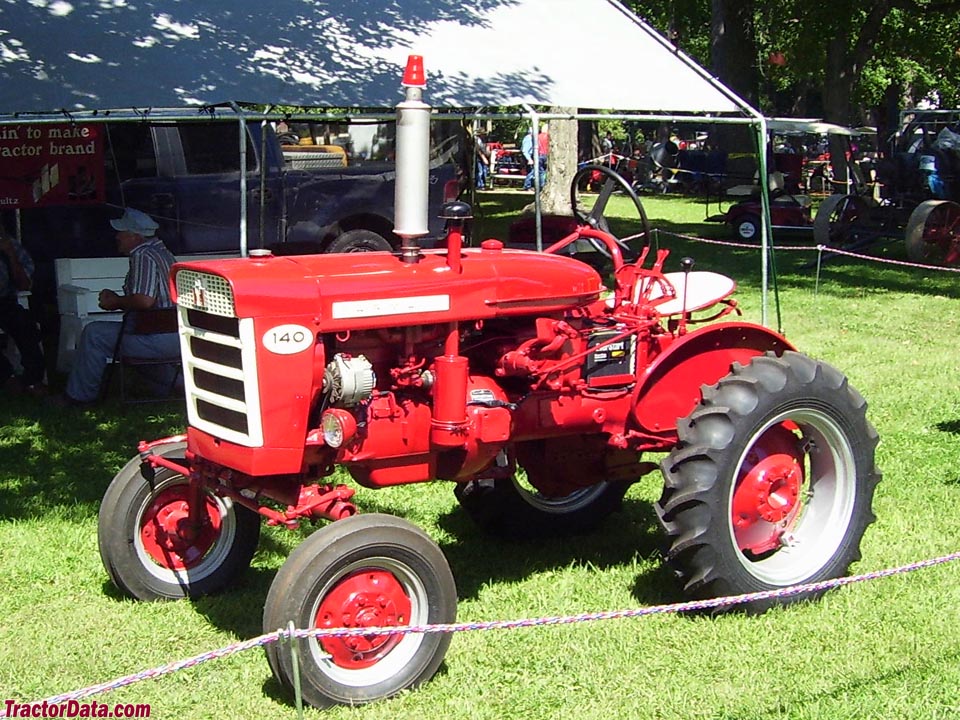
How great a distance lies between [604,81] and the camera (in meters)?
8.94

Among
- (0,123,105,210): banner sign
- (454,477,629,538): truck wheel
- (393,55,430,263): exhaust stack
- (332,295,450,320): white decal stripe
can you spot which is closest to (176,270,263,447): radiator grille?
(332,295,450,320): white decal stripe

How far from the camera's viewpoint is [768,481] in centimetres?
477

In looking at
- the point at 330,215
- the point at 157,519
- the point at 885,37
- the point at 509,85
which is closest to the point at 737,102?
the point at 509,85

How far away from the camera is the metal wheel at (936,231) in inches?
576

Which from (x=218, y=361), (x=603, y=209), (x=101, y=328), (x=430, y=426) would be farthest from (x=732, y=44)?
(x=218, y=361)

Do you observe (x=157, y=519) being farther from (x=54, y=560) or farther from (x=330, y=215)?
(x=330, y=215)

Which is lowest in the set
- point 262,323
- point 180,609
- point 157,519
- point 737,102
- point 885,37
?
point 180,609

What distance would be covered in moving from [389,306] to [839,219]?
42.5 feet

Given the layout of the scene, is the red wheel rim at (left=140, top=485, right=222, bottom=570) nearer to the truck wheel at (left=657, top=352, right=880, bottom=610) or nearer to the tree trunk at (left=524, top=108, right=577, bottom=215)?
the truck wheel at (left=657, top=352, right=880, bottom=610)

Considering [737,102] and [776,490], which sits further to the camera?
[737,102]

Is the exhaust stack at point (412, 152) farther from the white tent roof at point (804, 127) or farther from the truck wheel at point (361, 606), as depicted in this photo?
the white tent roof at point (804, 127)

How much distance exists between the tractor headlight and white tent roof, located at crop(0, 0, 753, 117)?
4.10 metres

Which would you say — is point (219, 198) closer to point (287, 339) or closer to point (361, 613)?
point (287, 339)

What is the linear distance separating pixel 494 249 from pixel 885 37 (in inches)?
992
